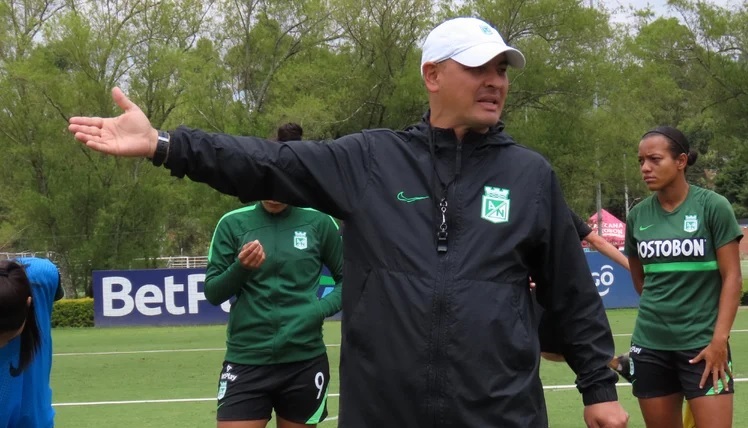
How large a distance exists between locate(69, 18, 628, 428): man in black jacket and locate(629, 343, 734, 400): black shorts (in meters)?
2.47

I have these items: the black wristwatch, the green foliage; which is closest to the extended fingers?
the black wristwatch

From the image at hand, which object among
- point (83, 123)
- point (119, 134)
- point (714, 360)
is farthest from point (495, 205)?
point (714, 360)

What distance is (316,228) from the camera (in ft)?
19.0

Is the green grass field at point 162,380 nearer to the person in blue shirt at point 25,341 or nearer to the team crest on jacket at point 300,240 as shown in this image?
the team crest on jacket at point 300,240

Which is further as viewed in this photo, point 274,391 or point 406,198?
point 274,391

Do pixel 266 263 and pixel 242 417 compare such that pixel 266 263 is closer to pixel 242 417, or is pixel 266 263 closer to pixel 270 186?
pixel 242 417

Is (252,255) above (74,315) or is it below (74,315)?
above

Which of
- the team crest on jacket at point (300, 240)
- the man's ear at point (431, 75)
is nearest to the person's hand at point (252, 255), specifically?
the team crest on jacket at point (300, 240)

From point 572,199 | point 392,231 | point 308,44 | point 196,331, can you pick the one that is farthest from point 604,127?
point 392,231

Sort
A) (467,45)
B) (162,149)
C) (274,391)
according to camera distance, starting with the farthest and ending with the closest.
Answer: (274,391), (467,45), (162,149)

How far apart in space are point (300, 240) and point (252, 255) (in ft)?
1.87

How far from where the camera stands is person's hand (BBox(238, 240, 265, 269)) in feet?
16.9

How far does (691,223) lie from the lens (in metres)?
5.80

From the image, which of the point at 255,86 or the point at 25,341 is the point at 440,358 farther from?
the point at 255,86
